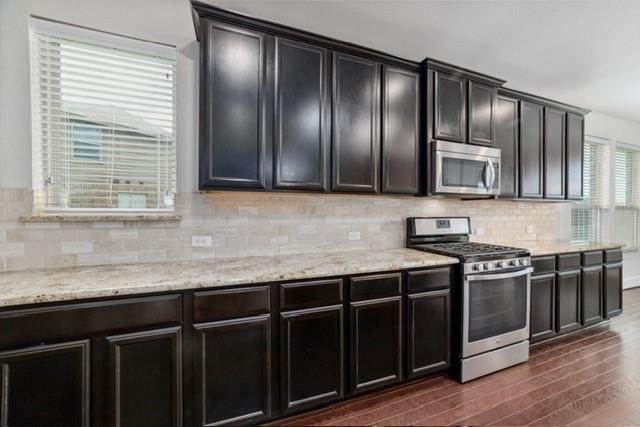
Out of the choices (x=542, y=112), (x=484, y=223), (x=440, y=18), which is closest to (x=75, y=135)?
(x=440, y=18)

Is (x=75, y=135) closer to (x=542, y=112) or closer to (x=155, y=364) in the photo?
(x=155, y=364)

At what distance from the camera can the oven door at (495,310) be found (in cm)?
230

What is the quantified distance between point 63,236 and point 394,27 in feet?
9.09

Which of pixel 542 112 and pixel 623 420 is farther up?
pixel 542 112

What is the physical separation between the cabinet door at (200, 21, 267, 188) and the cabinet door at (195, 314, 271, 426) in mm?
908

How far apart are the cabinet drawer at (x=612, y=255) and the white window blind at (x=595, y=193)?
107 cm

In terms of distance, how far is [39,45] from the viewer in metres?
1.84

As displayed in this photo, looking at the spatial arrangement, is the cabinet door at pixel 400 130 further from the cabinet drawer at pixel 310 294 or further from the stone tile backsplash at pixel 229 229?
the cabinet drawer at pixel 310 294

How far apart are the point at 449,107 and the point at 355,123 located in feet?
3.22

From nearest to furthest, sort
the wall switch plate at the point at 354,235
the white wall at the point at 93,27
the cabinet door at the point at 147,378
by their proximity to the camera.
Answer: the cabinet door at the point at 147,378, the white wall at the point at 93,27, the wall switch plate at the point at 354,235

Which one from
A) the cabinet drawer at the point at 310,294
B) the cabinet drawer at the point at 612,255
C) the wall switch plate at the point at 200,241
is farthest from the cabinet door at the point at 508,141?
the wall switch plate at the point at 200,241

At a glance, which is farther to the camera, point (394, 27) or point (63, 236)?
point (394, 27)

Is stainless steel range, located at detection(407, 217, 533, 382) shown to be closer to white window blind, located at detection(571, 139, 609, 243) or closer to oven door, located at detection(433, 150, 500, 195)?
oven door, located at detection(433, 150, 500, 195)

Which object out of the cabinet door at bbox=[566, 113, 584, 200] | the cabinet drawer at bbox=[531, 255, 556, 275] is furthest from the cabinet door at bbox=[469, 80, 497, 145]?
the cabinet door at bbox=[566, 113, 584, 200]
